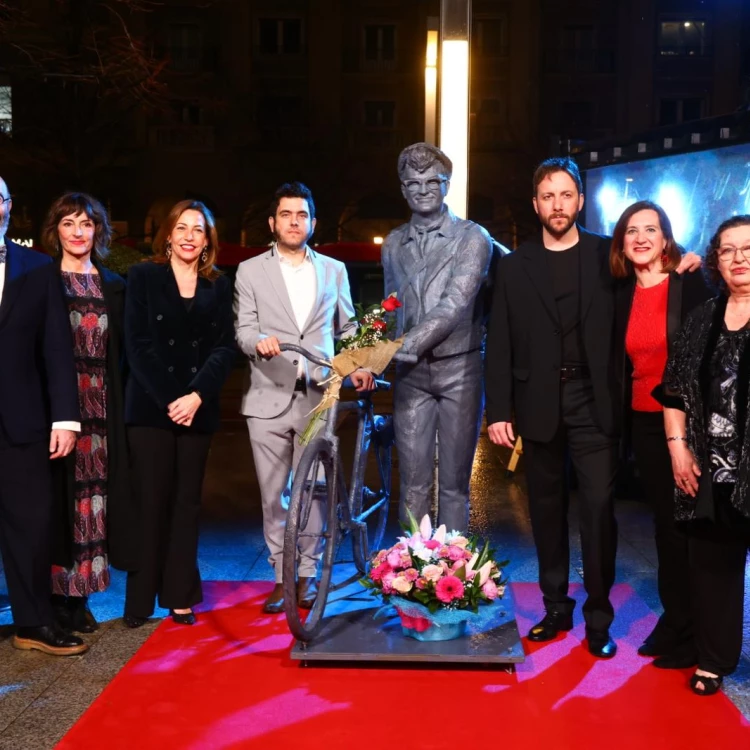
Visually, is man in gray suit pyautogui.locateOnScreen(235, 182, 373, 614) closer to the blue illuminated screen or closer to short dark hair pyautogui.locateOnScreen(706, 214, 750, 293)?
short dark hair pyautogui.locateOnScreen(706, 214, 750, 293)

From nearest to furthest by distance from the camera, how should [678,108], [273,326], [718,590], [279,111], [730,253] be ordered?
[730,253]
[718,590]
[273,326]
[279,111]
[678,108]

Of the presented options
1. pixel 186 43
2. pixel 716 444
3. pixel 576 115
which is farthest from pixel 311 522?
pixel 576 115

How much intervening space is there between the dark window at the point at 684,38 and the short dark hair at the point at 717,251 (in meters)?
37.4

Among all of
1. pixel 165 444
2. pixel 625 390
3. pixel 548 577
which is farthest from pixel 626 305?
pixel 165 444

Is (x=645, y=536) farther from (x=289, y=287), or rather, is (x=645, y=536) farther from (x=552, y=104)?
(x=552, y=104)

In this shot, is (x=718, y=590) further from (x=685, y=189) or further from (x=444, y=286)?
(x=685, y=189)

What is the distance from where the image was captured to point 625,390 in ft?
15.1

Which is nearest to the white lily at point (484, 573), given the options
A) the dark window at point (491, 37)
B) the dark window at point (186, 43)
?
the dark window at point (186, 43)

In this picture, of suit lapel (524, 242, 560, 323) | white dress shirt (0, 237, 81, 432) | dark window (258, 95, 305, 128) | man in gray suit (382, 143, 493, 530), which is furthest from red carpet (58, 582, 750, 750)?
dark window (258, 95, 305, 128)

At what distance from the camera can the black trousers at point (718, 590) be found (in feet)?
13.9

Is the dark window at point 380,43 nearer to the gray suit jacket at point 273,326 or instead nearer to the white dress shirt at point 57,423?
the gray suit jacket at point 273,326

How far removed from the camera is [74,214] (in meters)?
4.89

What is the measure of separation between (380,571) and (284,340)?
1301mm

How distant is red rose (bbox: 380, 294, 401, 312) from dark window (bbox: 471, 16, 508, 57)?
117 feet
